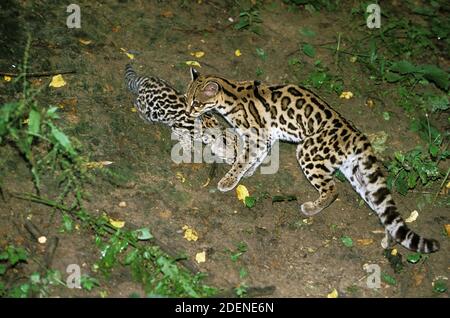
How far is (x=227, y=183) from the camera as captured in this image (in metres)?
7.52

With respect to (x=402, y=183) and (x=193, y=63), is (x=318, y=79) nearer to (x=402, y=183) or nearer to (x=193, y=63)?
(x=193, y=63)

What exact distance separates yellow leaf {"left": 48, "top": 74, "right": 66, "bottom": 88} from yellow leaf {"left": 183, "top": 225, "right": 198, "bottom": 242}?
8.93 ft

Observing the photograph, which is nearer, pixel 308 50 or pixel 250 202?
pixel 250 202

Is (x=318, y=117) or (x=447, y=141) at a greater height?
(x=318, y=117)

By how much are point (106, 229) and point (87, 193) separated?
1.73ft

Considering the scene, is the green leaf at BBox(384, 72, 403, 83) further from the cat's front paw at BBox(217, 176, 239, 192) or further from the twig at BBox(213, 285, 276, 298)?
the twig at BBox(213, 285, 276, 298)

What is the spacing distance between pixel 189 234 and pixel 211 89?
196 cm

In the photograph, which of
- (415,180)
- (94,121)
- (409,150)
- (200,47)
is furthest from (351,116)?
(94,121)

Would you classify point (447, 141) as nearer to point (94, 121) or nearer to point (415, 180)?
point (415, 180)

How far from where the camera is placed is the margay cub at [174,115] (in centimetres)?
776

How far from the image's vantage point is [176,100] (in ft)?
25.6

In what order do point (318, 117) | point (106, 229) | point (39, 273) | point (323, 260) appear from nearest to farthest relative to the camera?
point (39, 273) → point (106, 229) → point (323, 260) → point (318, 117)

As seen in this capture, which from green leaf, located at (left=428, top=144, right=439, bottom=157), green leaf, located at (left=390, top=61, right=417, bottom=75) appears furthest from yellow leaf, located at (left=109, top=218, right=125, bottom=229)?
green leaf, located at (left=390, top=61, right=417, bottom=75)

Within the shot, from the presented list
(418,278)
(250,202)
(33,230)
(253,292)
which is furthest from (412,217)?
(33,230)
